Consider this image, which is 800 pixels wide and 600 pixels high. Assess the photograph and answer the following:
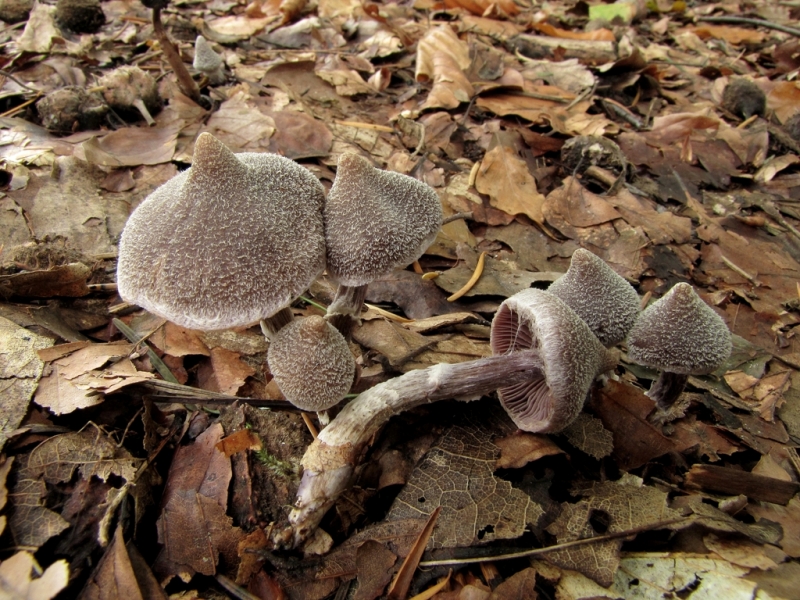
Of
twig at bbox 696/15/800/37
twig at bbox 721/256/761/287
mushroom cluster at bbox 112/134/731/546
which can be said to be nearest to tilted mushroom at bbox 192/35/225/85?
mushroom cluster at bbox 112/134/731/546

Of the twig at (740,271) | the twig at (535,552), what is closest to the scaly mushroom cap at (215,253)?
the twig at (535,552)

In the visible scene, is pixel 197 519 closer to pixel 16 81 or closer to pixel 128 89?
pixel 128 89

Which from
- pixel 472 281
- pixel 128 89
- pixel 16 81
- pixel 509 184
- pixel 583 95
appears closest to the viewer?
pixel 472 281

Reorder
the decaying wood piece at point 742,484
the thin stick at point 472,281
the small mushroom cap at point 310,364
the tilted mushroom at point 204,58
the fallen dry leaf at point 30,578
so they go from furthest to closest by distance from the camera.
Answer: the tilted mushroom at point 204,58
the thin stick at point 472,281
the decaying wood piece at point 742,484
the small mushroom cap at point 310,364
the fallen dry leaf at point 30,578

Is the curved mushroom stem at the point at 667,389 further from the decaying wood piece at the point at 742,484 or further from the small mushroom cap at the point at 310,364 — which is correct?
the small mushroom cap at the point at 310,364

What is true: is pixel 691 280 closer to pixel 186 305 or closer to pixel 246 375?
pixel 246 375

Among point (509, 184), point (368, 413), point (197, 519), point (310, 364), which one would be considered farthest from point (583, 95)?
point (197, 519)
